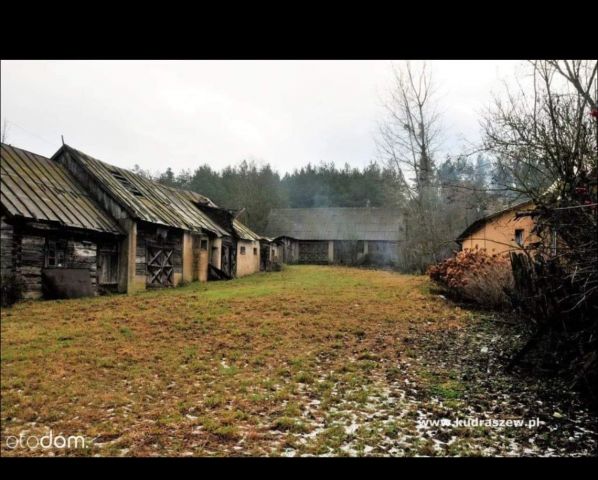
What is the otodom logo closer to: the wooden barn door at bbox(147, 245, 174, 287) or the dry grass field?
A: the dry grass field

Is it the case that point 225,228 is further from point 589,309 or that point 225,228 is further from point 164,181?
point 589,309

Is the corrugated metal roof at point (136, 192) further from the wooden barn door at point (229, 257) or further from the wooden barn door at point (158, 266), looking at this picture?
the wooden barn door at point (229, 257)

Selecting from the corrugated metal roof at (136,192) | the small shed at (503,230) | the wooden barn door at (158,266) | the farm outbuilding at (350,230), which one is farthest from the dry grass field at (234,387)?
the farm outbuilding at (350,230)

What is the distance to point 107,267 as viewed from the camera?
2.54 meters

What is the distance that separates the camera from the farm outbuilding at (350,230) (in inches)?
183

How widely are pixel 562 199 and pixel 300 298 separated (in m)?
2.91

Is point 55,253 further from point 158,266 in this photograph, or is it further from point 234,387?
point 234,387

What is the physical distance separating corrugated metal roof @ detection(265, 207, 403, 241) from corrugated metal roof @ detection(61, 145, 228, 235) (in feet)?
6.07

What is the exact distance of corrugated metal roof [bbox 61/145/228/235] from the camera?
2637 mm

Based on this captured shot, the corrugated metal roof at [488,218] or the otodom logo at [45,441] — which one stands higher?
the corrugated metal roof at [488,218]

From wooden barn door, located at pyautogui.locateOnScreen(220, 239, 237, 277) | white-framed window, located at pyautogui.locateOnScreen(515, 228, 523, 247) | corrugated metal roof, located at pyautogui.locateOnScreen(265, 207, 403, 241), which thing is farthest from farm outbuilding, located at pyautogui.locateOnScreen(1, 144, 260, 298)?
wooden barn door, located at pyautogui.locateOnScreen(220, 239, 237, 277)

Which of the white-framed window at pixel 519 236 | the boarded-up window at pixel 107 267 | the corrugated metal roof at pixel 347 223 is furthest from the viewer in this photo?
the corrugated metal roof at pixel 347 223

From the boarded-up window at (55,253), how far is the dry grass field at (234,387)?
23 centimetres
